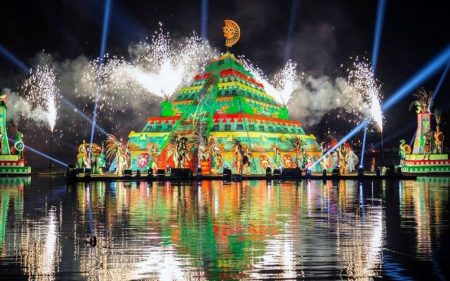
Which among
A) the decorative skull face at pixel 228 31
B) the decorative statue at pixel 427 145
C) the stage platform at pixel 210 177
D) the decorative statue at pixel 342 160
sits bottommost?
the stage platform at pixel 210 177

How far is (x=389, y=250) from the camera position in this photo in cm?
1141

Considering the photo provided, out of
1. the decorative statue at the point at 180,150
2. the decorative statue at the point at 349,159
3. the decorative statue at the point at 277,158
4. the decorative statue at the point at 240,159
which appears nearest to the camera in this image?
the decorative statue at the point at 240,159

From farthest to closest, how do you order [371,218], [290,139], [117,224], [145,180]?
[290,139], [145,180], [371,218], [117,224]

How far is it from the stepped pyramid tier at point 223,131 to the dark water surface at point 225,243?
3793 centimetres

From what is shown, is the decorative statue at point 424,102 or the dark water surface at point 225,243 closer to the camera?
the dark water surface at point 225,243

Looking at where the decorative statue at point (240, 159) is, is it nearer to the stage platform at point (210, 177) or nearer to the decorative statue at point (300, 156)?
the stage platform at point (210, 177)

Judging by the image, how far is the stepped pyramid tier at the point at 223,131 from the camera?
61.2 metres

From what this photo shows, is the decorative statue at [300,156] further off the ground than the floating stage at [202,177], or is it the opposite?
the decorative statue at [300,156]

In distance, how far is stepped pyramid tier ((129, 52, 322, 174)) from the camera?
201ft

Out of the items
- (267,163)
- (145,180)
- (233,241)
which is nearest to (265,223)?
(233,241)

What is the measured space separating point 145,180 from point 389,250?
3946 cm

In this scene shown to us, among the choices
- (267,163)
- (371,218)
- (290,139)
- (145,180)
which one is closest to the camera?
(371,218)

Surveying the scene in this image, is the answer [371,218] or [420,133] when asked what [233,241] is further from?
[420,133]

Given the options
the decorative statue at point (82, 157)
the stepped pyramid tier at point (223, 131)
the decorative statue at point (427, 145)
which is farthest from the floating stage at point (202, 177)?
the decorative statue at point (427, 145)
